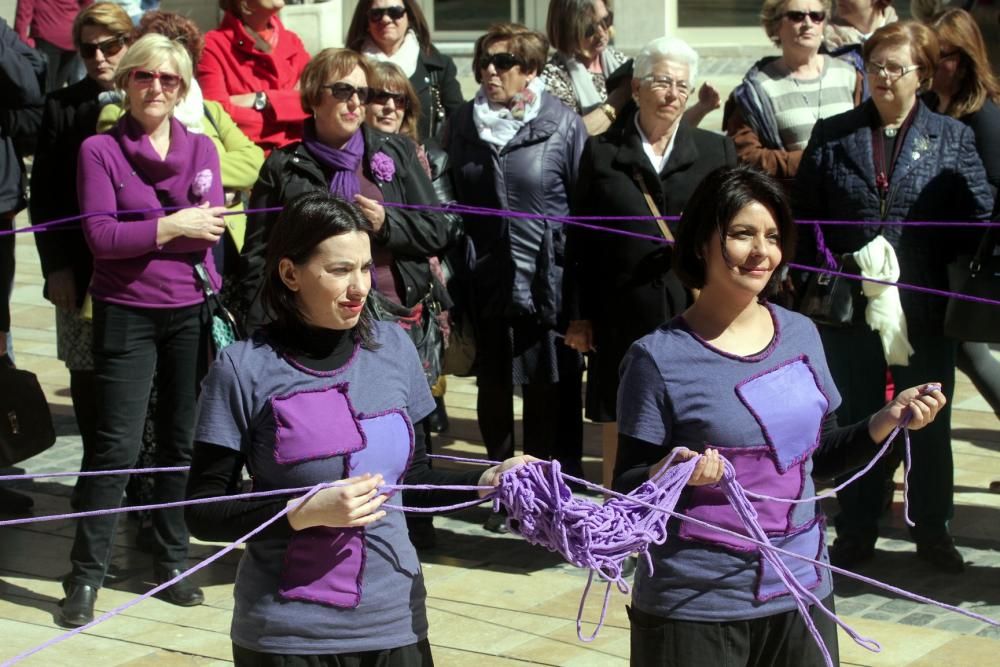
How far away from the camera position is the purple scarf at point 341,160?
5.93m

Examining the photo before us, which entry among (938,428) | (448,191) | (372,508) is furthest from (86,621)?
(938,428)

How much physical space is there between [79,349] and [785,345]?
3744 millimetres

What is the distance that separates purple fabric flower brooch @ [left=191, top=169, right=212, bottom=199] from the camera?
19.2 ft

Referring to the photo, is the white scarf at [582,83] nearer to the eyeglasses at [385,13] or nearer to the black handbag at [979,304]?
the eyeglasses at [385,13]

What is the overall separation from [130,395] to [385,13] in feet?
9.26

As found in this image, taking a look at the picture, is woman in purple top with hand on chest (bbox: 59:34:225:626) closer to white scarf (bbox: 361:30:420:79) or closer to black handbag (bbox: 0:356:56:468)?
black handbag (bbox: 0:356:56:468)

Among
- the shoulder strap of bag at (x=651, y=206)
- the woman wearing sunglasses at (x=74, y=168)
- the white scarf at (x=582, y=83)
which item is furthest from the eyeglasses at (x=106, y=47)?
the white scarf at (x=582, y=83)

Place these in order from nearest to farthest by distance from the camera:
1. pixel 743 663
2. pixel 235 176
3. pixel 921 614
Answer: pixel 743 663 < pixel 921 614 < pixel 235 176

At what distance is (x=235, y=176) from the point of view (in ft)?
21.3

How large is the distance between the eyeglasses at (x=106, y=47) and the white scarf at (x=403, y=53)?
169cm

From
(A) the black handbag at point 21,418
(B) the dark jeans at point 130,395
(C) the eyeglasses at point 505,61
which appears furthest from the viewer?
(C) the eyeglasses at point 505,61

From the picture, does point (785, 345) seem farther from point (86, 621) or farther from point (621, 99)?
point (621, 99)

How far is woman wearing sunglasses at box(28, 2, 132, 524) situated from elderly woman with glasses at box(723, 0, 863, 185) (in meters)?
2.62

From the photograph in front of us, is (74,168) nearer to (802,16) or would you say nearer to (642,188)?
(642,188)
